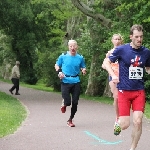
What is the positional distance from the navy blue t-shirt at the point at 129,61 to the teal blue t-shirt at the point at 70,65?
3747 millimetres

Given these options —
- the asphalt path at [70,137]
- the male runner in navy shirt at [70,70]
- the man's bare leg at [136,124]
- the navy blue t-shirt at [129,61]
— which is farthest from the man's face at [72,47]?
the man's bare leg at [136,124]

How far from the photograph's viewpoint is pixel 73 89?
470 inches

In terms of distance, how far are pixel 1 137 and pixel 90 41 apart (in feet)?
61.1

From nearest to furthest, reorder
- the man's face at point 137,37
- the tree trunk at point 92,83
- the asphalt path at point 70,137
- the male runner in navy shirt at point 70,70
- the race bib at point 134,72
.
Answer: the man's face at point 137,37 → the race bib at point 134,72 → the asphalt path at point 70,137 → the male runner in navy shirt at point 70,70 → the tree trunk at point 92,83

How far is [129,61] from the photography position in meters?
7.86

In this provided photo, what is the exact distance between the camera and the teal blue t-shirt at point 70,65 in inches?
459

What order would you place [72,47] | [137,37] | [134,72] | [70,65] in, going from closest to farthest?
[137,37] < [134,72] < [72,47] < [70,65]

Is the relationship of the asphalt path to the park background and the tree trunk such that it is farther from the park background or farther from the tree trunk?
the tree trunk

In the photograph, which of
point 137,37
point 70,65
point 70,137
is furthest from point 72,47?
point 137,37

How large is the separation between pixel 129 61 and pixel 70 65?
12.9 feet

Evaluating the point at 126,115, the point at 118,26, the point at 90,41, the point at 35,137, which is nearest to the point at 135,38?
the point at 126,115

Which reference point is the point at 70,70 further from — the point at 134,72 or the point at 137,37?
the point at 137,37

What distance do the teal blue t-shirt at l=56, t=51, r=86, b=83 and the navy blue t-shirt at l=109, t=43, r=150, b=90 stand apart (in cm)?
375

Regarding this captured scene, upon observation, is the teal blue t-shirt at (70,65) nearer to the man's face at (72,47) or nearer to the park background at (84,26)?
the man's face at (72,47)
